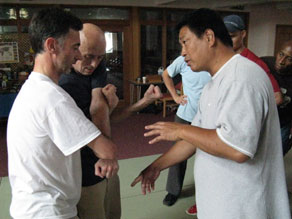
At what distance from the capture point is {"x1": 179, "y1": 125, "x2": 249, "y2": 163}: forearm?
101 cm

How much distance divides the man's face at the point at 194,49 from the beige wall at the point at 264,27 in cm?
763

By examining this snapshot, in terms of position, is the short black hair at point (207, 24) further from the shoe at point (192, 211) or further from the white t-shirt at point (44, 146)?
the shoe at point (192, 211)

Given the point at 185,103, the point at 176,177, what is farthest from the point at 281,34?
the point at 176,177

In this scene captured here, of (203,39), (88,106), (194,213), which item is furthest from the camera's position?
(194,213)

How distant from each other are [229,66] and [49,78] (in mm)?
702

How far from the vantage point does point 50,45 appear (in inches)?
40.0

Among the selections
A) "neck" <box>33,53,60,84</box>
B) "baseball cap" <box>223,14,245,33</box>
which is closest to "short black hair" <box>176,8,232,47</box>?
"neck" <box>33,53,60,84</box>

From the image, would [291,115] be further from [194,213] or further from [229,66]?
[229,66]

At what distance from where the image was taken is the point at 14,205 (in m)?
1.08

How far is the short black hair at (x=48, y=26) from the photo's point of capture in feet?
3.32

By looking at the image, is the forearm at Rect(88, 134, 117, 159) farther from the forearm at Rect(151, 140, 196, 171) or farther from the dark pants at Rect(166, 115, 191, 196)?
the dark pants at Rect(166, 115, 191, 196)

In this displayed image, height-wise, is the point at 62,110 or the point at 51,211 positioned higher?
the point at 62,110

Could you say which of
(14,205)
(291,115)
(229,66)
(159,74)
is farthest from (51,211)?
(159,74)

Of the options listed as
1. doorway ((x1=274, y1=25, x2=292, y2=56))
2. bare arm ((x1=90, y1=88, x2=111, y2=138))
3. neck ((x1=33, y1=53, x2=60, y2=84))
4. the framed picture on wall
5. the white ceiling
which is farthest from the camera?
doorway ((x1=274, y1=25, x2=292, y2=56))
